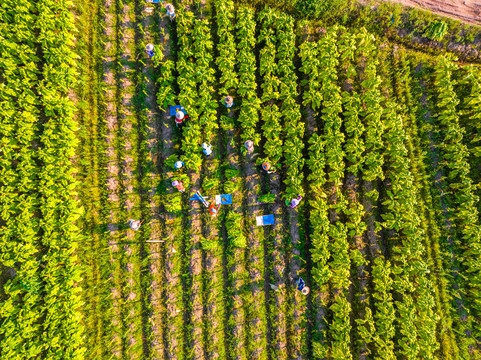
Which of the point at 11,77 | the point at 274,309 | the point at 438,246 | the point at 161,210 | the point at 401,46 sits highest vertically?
the point at 401,46

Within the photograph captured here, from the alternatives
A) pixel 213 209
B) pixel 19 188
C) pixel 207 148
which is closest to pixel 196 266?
pixel 213 209

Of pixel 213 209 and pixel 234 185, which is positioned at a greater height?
pixel 234 185

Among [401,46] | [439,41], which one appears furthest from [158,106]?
[439,41]

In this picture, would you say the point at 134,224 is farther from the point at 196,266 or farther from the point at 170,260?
the point at 196,266

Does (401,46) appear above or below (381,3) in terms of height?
below

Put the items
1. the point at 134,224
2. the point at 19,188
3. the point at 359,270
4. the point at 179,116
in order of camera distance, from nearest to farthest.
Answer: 1. the point at 19,188
2. the point at 134,224
3. the point at 179,116
4. the point at 359,270

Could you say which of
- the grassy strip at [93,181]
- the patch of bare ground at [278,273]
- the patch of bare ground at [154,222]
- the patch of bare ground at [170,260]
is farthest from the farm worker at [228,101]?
the grassy strip at [93,181]

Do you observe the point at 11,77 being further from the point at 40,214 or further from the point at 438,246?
the point at 438,246

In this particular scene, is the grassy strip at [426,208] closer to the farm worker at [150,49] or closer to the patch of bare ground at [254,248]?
the patch of bare ground at [254,248]
